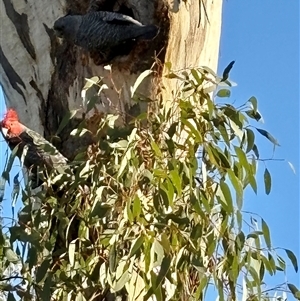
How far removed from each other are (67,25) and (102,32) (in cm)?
7

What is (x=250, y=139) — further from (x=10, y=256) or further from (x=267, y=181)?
(x=10, y=256)

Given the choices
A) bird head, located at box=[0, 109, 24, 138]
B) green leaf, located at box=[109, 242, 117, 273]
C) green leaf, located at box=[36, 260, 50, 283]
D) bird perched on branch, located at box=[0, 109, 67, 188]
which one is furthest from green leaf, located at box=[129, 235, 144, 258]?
bird head, located at box=[0, 109, 24, 138]

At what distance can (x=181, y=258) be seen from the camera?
101 centimetres

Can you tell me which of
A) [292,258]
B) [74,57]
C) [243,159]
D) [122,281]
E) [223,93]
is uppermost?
[74,57]

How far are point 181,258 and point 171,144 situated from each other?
0.17 metres

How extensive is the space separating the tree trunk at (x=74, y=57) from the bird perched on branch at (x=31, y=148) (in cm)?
9

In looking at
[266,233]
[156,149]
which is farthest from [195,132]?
[266,233]

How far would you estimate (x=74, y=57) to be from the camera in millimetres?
1364

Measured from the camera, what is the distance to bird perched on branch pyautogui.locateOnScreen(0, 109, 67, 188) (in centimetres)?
117

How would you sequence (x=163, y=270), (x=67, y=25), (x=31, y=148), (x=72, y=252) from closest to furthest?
(x=163, y=270), (x=72, y=252), (x=31, y=148), (x=67, y=25)

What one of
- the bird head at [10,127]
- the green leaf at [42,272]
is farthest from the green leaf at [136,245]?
the bird head at [10,127]

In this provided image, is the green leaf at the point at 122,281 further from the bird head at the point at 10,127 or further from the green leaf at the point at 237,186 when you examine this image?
the bird head at the point at 10,127

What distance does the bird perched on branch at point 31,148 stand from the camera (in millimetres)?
1166

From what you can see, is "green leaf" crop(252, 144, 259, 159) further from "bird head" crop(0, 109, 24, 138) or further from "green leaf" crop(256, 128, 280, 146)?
"bird head" crop(0, 109, 24, 138)
